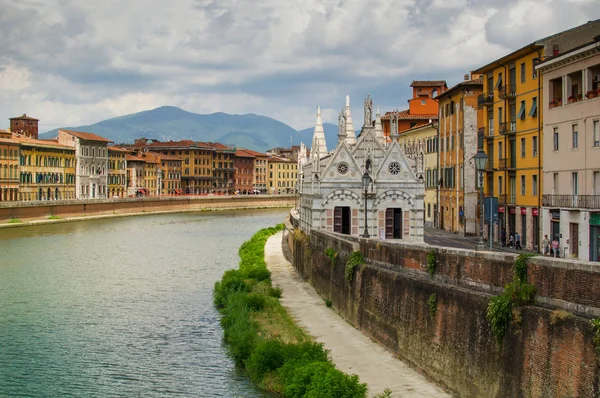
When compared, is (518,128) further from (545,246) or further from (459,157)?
(459,157)

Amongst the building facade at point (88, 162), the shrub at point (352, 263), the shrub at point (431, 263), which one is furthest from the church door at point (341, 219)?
the building facade at point (88, 162)

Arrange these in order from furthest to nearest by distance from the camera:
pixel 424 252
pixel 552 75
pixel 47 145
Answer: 1. pixel 47 145
2. pixel 552 75
3. pixel 424 252

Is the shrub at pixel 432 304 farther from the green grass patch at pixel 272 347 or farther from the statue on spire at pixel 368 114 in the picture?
the statue on spire at pixel 368 114

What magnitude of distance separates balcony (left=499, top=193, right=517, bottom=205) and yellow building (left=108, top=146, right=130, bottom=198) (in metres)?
116

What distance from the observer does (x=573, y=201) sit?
37188 mm

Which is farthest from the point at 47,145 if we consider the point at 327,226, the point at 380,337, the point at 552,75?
the point at 380,337

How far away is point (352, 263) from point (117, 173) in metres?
134

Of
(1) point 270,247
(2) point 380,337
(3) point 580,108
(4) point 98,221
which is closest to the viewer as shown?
(2) point 380,337

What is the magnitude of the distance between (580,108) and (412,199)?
12.6 m

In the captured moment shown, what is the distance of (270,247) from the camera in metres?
62.4

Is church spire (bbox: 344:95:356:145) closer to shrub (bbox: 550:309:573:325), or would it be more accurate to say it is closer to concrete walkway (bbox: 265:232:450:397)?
concrete walkway (bbox: 265:232:450:397)

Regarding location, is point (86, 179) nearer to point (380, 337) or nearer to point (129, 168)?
point (129, 168)

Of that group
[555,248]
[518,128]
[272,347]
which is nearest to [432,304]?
[272,347]

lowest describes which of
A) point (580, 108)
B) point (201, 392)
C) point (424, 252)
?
point (201, 392)
